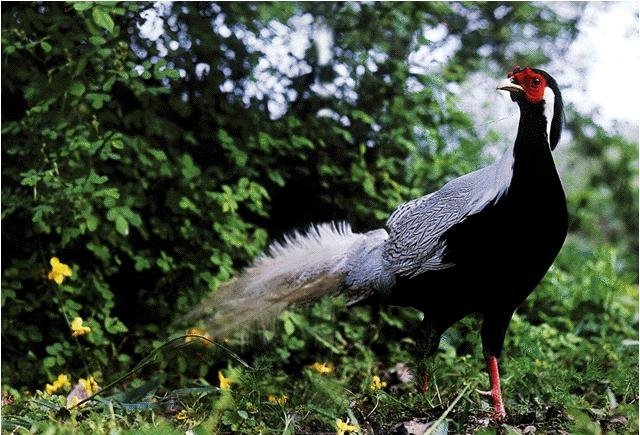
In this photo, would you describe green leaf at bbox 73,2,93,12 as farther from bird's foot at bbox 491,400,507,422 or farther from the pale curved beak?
bird's foot at bbox 491,400,507,422

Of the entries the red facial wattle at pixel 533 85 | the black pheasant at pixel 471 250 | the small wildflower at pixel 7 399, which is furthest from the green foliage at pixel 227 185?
the red facial wattle at pixel 533 85

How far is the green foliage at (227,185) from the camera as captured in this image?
3.49 metres

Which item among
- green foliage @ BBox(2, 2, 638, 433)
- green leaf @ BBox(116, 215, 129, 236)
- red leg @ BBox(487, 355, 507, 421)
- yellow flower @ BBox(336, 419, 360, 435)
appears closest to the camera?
yellow flower @ BBox(336, 419, 360, 435)

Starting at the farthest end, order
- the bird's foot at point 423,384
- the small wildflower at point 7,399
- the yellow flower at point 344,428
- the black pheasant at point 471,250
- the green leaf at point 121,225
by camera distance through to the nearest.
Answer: the green leaf at point 121,225
the small wildflower at point 7,399
the bird's foot at point 423,384
the black pheasant at point 471,250
the yellow flower at point 344,428

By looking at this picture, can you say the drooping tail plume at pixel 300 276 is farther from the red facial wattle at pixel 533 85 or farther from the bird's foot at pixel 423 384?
the red facial wattle at pixel 533 85

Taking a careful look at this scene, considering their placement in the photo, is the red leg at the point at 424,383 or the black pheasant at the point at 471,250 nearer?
the black pheasant at the point at 471,250

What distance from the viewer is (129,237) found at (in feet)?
13.5

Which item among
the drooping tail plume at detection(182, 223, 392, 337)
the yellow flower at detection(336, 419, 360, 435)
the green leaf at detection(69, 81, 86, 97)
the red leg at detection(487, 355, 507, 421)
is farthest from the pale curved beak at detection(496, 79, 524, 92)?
the green leaf at detection(69, 81, 86, 97)

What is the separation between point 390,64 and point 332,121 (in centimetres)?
47

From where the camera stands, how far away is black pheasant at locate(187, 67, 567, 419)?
2.64 m

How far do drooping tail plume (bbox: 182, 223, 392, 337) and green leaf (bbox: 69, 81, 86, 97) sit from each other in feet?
3.69

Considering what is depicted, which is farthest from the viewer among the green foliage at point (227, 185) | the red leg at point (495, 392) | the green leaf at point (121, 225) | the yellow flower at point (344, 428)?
the green foliage at point (227, 185)

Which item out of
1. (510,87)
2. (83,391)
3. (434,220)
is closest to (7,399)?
(83,391)

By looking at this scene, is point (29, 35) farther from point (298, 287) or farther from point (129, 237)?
point (298, 287)
